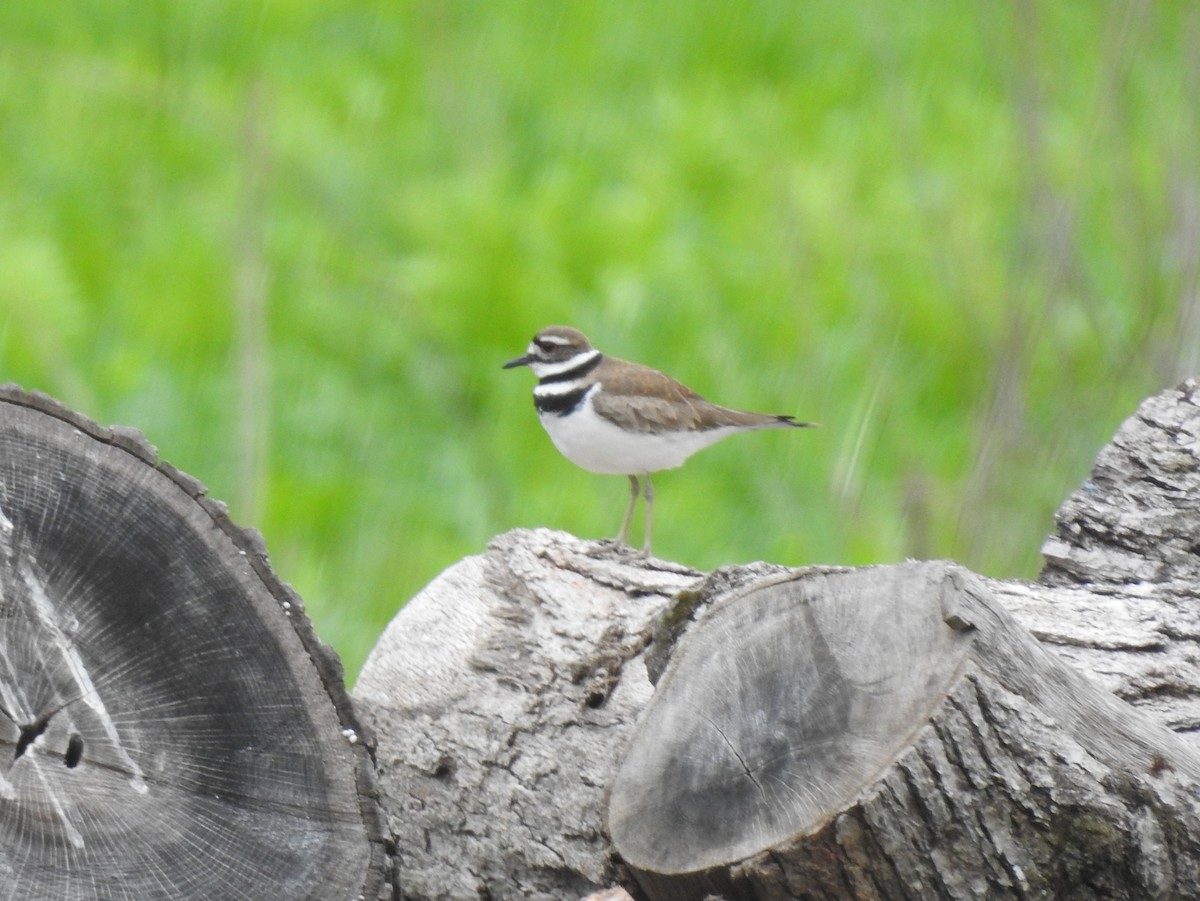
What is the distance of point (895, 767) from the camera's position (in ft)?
8.27

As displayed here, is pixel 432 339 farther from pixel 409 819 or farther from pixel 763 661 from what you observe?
pixel 763 661

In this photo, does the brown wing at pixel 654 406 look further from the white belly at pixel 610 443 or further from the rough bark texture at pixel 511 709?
the rough bark texture at pixel 511 709

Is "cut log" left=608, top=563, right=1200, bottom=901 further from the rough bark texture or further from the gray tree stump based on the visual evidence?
the rough bark texture

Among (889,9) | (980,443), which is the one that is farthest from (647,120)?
(980,443)

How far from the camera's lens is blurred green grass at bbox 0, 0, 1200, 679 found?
457cm

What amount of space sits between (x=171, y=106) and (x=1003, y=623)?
20.0ft

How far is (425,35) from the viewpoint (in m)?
7.79

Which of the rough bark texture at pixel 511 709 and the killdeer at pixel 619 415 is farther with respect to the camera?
the killdeer at pixel 619 415

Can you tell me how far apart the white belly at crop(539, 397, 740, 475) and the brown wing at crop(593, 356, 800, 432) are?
0.09 feet

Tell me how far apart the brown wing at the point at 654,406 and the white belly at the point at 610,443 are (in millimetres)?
29

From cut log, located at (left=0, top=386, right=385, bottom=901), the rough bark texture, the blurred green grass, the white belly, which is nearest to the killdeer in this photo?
the white belly

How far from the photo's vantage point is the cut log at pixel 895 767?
2.55m

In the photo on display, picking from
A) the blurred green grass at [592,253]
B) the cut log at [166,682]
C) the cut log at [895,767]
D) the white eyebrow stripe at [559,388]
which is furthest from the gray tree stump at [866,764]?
the white eyebrow stripe at [559,388]

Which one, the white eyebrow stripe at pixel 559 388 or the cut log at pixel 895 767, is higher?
the cut log at pixel 895 767
